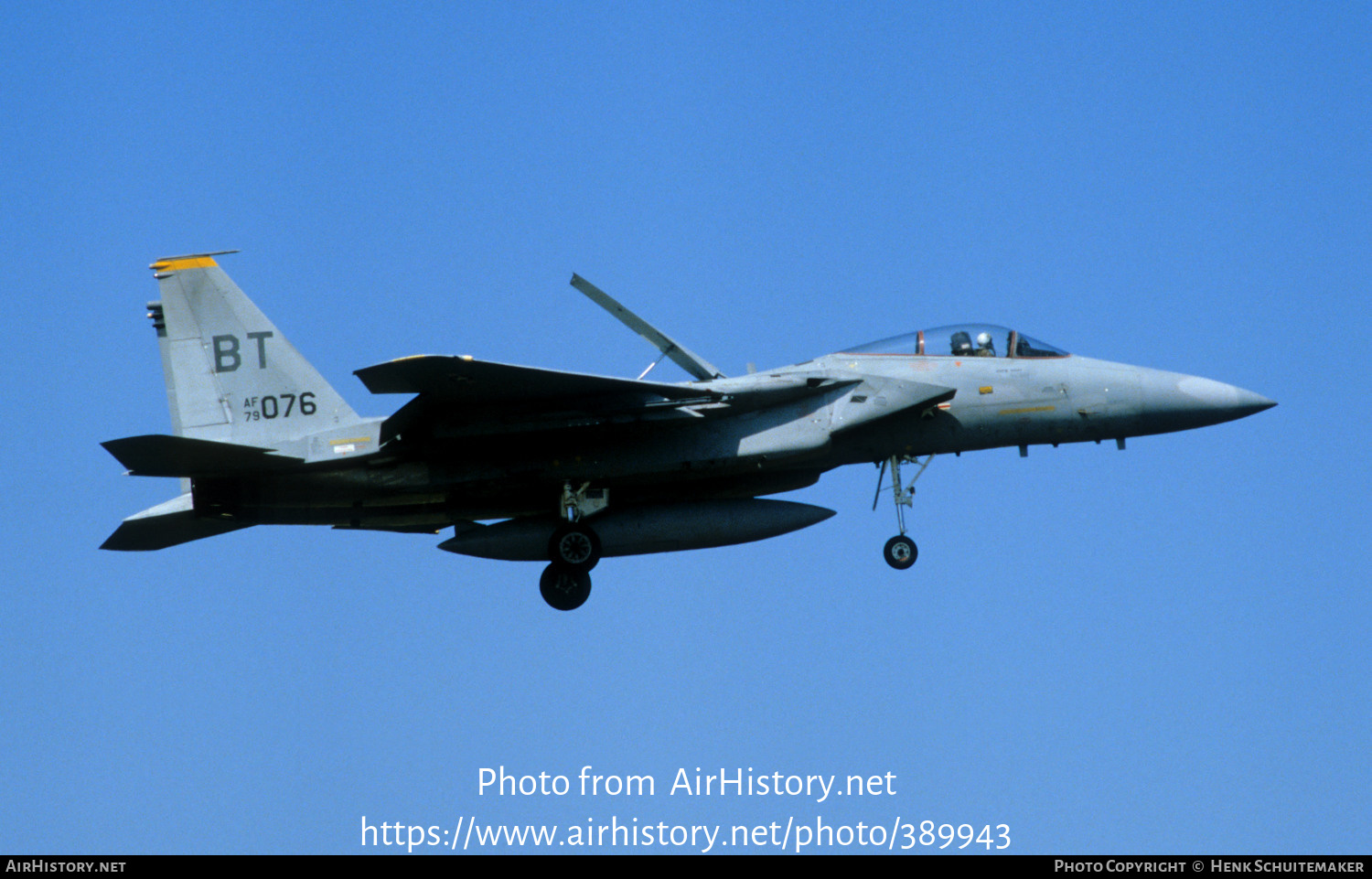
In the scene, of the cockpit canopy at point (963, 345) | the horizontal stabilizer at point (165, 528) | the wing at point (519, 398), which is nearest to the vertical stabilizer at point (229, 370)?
the horizontal stabilizer at point (165, 528)

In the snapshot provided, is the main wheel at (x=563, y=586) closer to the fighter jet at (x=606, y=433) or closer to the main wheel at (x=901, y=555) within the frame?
the fighter jet at (x=606, y=433)

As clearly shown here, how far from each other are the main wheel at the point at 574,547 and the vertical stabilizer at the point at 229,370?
2862 mm

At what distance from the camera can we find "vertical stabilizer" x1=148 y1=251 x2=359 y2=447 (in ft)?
60.0

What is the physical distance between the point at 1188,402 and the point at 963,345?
2.85 meters

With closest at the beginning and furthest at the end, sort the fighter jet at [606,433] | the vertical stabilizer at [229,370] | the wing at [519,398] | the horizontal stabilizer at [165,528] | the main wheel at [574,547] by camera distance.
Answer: the wing at [519,398] < the fighter jet at [606,433] < the main wheel at [574,547] < the vertical stabilizer at [229,370] < the horizontal stabilizer at [165,528]

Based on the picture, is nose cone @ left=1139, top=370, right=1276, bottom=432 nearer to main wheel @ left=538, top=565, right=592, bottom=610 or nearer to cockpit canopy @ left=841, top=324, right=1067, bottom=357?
cockpit canopy @ left=841, top=324, right=1067, bottom=357

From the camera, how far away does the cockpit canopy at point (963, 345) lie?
18562 millimetres

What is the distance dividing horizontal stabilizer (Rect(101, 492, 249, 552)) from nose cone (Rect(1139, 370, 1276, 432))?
1136 cm

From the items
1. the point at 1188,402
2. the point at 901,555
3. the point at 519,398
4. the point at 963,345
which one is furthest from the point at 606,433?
the point at 1188,402

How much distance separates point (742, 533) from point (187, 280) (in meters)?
7.51

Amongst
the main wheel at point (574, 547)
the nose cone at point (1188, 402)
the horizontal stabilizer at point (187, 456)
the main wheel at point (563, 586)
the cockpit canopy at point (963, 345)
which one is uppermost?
the cockpit canopy at point (963, 345)

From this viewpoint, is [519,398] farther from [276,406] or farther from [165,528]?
[165,528]
